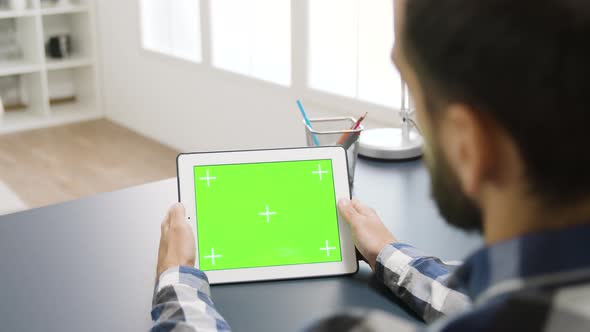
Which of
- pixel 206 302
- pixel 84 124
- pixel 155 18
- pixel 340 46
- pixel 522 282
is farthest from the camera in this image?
pixel 84 124

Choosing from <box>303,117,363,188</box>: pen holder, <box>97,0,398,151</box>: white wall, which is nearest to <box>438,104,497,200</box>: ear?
<box>303,117,363,188</box>: pen holder

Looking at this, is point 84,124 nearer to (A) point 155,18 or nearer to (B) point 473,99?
(A) point 155,18

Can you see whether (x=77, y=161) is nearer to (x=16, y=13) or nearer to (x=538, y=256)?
(x=16, y=13)

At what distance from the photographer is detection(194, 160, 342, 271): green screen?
1204 mm

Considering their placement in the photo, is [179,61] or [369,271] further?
[179,61]

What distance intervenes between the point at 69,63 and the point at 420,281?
412cm

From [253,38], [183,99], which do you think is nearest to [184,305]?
[253,38]

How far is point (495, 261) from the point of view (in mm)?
590

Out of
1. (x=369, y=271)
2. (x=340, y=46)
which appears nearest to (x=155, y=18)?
(x=340, y=46)

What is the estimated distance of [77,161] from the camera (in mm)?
4168

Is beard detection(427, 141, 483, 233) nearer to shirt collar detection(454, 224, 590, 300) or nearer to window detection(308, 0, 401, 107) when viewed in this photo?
shirt collar detection(454, 224, 590, 300)

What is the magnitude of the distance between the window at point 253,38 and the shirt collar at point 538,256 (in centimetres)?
280

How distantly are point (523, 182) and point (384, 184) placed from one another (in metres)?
1.04

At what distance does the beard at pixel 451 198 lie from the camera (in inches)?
24.9
